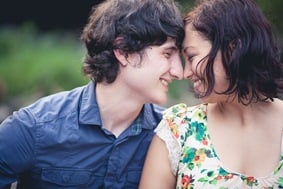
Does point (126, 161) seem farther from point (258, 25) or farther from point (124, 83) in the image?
point (258, 25)

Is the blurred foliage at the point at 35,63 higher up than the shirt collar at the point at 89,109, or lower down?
lower down

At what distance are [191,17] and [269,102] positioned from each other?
0.43 meters

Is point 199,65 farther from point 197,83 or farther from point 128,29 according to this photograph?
point 128,29

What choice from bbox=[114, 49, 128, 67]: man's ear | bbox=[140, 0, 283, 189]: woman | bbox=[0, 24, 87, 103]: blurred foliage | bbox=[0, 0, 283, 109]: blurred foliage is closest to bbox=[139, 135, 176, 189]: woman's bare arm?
bbox=[140, 0, 283, 189]: woman

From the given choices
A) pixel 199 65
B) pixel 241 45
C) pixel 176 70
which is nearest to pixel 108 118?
pixel 176 70

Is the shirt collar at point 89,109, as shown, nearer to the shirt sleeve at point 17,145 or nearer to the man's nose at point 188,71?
the shirt sleeve at point 17,145

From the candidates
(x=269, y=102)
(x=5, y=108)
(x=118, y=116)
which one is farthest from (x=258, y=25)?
(x=5, y=108)

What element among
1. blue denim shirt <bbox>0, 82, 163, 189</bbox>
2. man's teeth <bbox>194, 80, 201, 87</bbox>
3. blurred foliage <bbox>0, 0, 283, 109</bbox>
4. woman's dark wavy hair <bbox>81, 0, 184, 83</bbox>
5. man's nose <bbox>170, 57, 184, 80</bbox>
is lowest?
blurred foliage <bbox>0, 0, 283, 109</bbox>

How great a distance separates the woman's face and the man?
0.31 feet

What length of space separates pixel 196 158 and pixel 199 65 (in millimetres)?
342

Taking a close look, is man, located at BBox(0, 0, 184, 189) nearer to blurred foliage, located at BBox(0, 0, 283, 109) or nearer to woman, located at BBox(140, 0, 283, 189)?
woman, located at BBox(140, 0, 283, 189)

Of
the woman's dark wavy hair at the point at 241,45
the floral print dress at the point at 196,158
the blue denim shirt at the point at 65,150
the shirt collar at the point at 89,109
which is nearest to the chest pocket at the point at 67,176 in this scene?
the blue denim shirt at the point at 65,150

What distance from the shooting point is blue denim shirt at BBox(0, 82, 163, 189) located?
Answer: 7.86ft

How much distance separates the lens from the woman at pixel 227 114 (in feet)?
7.38
